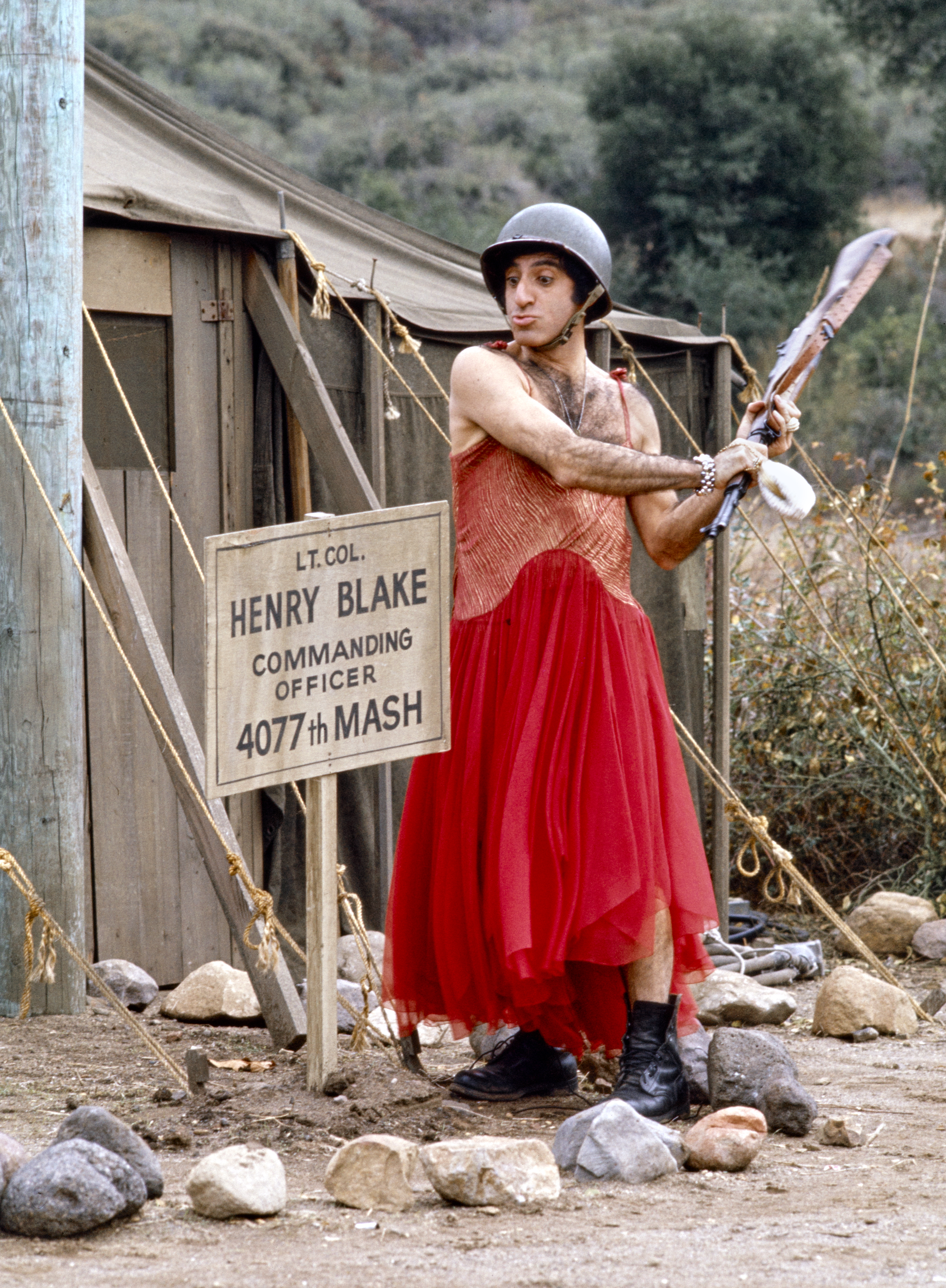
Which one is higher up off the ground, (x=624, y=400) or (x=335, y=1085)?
(x=624, y=400)

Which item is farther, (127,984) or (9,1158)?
(127,984)

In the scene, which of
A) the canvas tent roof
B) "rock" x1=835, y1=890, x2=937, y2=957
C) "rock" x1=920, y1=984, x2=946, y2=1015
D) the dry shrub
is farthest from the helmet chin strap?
"rock" x1=835, y1=890, x2=937, y2=957

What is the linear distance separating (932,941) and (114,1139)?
361 cm

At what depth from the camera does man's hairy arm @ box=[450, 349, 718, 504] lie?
3.20m

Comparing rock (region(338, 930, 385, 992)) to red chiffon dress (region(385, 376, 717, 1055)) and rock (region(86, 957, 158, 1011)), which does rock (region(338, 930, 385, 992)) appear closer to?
rock (region(86, 957, 158, 1011))

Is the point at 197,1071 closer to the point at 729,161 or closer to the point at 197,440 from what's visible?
the point at 197,440

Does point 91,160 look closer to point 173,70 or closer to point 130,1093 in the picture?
point 130,1093

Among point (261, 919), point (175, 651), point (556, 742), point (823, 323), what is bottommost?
point (261, 919)

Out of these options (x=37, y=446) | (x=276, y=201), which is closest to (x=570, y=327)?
(x=37, y=446)

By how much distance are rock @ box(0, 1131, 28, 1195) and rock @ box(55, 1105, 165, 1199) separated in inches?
2.8

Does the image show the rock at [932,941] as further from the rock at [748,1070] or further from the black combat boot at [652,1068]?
the black combat boot at [652,1068]

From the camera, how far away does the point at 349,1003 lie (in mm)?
4145

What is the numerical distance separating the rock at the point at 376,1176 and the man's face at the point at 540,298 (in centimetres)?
168

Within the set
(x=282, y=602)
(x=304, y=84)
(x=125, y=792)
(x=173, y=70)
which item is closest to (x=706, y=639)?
(x=125, y=792)
